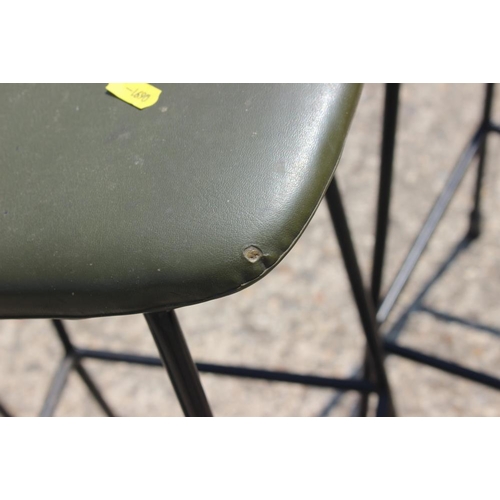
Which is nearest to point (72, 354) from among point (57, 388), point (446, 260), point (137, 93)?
point (57, 388)

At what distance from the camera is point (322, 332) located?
1.45 m

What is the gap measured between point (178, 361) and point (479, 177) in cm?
103

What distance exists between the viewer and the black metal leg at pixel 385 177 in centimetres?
75

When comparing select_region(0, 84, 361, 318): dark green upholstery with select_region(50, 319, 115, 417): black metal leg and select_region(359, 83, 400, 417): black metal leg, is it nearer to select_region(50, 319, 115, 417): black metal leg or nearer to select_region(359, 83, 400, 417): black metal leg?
select_region(359, 83, 400, 417): black metal leg

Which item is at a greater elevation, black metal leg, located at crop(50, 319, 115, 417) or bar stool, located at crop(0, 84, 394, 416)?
black metal leg, located at crop(50, 319, 115, 417)

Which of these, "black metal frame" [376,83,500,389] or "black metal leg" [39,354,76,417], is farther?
"black metal leg" [39,354,76,417]

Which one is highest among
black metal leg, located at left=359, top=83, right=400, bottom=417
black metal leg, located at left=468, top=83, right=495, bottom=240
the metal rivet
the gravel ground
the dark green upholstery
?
black metal leg, located at left=468, top=83, right=495, bottom=240

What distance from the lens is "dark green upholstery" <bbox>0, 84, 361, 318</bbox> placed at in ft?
1.46

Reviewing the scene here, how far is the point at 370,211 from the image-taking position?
1.64 meters

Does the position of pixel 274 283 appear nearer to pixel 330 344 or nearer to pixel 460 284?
pixel 330 344

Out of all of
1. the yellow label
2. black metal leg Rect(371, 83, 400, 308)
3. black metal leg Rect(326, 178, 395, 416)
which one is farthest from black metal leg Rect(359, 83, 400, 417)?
the yellow label

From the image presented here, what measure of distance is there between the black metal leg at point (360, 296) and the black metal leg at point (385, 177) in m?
0.14

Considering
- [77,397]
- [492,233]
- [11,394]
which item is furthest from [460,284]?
[11,394]

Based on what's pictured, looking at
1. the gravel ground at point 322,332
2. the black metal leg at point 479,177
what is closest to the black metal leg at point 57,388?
the gravel ground at point 322,332
